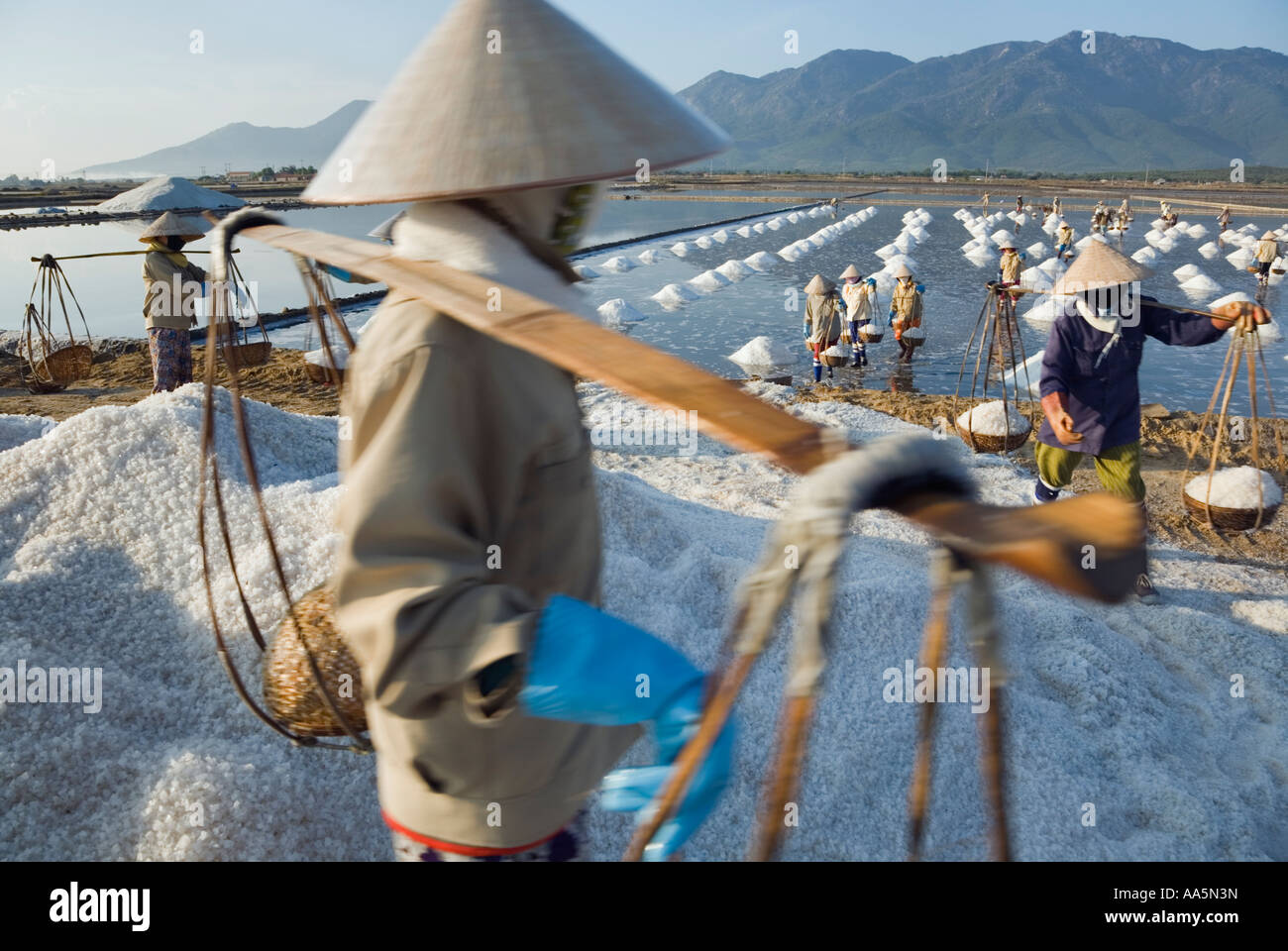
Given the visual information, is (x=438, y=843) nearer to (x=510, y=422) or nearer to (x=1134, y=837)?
(x=510, y=422)

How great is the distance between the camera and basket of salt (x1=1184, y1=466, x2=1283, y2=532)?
3.79 m

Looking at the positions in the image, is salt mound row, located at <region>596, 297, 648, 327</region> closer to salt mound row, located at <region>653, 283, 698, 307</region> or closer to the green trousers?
salt mound row, located at <region>653, 283, 698, 307</region>

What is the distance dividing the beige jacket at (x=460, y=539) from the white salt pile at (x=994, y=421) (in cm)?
478

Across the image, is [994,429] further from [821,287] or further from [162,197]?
[162,197]

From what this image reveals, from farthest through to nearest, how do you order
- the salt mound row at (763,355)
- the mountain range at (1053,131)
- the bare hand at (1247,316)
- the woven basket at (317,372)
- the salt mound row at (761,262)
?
the mountain range at (1053,131) → the salt mound row at (761,262) → the salt mound row at (763,355) → the woven basket at (317,372) → the bare hand at (1247,316)

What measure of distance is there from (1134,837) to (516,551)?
6.06 ft

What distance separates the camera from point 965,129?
182 metres

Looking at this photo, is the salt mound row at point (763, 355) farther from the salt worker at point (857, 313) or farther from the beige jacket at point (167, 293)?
the beige jacket at point (167, 293)

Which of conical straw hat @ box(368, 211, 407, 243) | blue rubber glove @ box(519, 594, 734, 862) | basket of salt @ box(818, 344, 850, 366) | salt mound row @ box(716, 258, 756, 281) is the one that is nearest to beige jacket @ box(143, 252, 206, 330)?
conical straw hat @ box(368, 211, 407, 243)

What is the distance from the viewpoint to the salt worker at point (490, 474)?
655mm

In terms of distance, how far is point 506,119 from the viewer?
0.71 meters

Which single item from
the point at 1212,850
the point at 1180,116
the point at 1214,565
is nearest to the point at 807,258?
the point at 1214,565

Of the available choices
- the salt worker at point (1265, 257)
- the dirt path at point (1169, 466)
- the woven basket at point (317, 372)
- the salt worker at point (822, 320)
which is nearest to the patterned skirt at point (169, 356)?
the woven basket at point (317, 372)

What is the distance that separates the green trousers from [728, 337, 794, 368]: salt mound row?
4.73 meters
